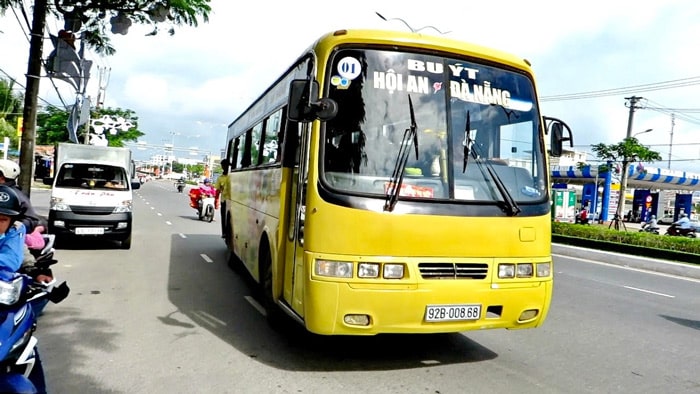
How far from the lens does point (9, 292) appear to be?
2703mm

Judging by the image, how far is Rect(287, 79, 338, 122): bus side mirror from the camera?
4531mm

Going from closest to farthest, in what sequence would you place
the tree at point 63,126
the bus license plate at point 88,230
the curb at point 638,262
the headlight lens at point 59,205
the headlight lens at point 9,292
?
1. the headlight lens at point 9,292
2. the headlight lens at point 59,205
3. the bus license plate at point 88,230
4. the curb at point 638,262
5. the tree at point 63,126

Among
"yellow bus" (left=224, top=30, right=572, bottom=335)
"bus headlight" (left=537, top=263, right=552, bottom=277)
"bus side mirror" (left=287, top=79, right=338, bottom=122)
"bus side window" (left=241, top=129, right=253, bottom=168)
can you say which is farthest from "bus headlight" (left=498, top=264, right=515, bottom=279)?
"bus side window" (left=241, top=129, right=253, bottom=168)

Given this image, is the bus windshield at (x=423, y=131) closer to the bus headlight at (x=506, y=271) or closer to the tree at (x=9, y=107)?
the bus headlight at (x=506, y=271)

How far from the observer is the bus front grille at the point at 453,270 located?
178 inches

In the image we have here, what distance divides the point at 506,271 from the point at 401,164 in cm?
131

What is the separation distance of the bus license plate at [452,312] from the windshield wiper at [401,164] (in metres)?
0.89

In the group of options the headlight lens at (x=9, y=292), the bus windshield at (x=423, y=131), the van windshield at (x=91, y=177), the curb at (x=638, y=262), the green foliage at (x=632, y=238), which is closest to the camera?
the headlight lens at (x=9, y=292)

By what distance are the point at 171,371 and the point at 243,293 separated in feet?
11.1

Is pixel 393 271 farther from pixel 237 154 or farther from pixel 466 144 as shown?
pixel 237 154

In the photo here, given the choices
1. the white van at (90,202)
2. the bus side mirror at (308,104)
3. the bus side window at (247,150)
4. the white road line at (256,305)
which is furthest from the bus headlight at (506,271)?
the white van at (90,202)

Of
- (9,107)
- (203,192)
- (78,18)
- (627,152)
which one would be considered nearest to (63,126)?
(9,107)

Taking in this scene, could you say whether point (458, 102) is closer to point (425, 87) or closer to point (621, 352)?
point (425, 87)

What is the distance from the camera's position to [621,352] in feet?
19.2
